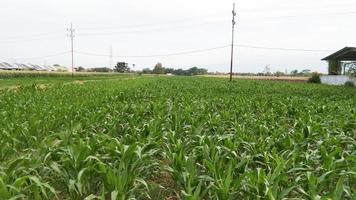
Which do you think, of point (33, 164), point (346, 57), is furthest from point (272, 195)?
point (346, 57)

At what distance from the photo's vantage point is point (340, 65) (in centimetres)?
5484

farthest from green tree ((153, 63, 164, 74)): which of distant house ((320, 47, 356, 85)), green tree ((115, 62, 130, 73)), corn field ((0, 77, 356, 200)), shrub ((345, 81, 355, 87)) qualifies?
corn field ((0, 77, 356, 200))

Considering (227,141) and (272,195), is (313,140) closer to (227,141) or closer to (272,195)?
→ (227,141)

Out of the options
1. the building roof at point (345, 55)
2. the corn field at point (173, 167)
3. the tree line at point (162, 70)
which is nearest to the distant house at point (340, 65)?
the building roof at point (345, 55)

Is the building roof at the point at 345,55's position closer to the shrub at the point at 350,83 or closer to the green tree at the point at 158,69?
the shrub at the point at 350,83

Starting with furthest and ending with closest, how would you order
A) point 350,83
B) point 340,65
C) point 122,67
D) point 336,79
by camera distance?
point 122,67 → point 340,65 → point 336,79 → point 350,83

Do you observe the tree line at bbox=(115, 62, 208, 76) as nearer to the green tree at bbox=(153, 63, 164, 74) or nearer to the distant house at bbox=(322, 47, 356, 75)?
the green tree at bbox=(153, 63, 164, 74)

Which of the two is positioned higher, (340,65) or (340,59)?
(340,59)

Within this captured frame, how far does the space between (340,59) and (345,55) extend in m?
3.83

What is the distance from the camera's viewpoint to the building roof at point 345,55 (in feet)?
155

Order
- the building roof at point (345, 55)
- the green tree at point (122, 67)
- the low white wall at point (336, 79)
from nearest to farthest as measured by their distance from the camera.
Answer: the building roof at point (345, 55) < the low white wall at point (336, 79) < the green tree at point (122, 67)

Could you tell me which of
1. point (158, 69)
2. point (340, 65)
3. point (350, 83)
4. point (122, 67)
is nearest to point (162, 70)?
point (158, 69)

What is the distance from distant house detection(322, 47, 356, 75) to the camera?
48612mm

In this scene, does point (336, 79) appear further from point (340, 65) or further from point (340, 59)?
point (340, 65)
